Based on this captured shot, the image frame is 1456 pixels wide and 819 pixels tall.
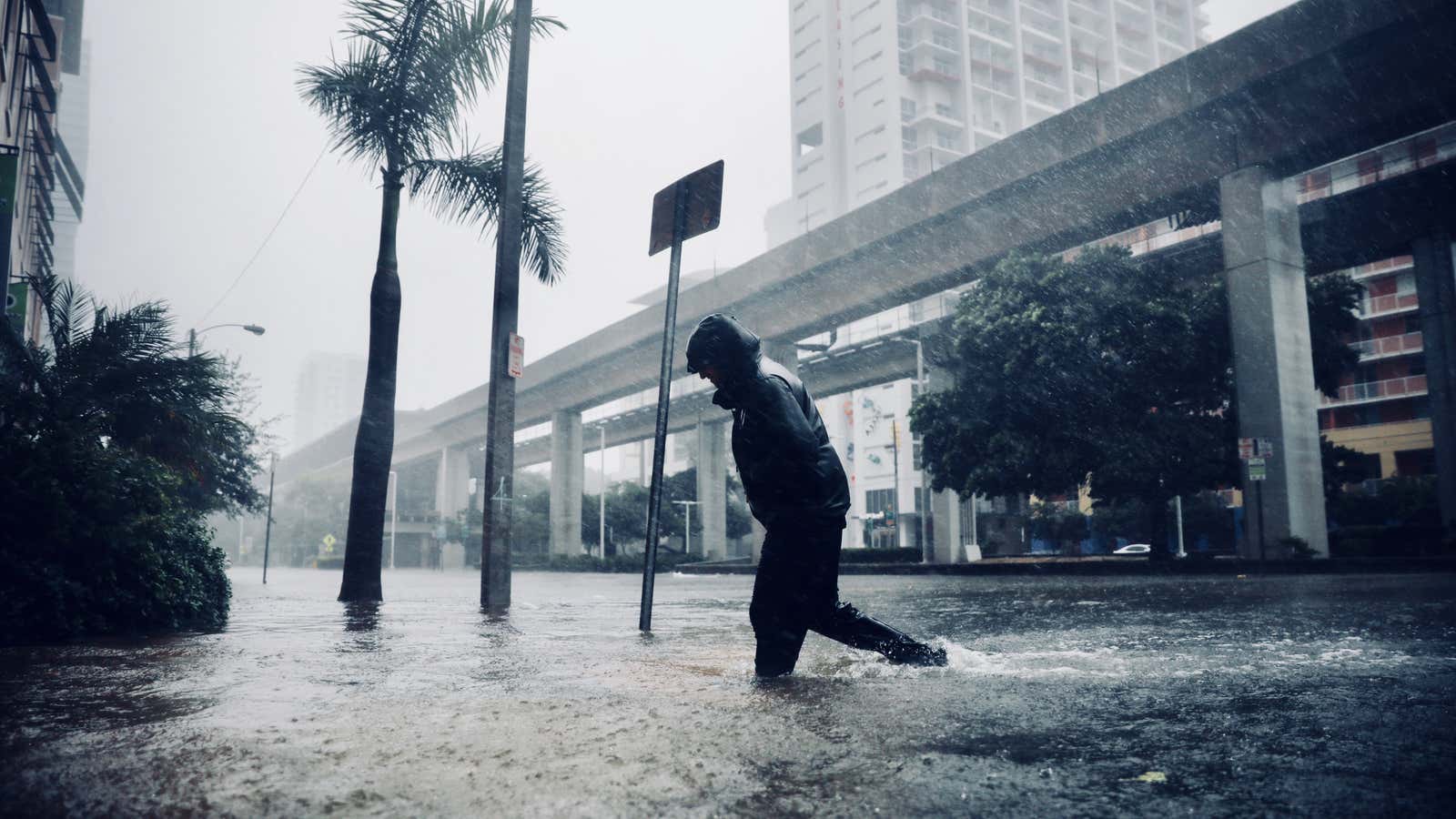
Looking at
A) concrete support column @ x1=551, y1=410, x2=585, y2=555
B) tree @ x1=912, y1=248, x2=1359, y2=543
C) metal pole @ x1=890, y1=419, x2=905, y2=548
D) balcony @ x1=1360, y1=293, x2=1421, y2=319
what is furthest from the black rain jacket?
balcony @ x1=1360, y1=293, x2=1421, y2=319

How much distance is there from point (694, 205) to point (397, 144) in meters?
6.64

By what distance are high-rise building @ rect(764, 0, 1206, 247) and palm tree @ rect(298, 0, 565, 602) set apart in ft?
232

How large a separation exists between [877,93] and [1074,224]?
63.2 meters

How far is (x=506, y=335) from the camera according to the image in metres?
9.52

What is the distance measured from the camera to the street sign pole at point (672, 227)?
6.45 m

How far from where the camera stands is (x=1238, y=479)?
954 inches

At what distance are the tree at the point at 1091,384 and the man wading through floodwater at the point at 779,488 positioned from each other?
770 inches

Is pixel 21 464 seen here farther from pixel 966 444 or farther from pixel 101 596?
pixel 966 444

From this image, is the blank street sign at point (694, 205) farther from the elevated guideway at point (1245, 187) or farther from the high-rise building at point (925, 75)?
the high-rise building at point (925, 75)

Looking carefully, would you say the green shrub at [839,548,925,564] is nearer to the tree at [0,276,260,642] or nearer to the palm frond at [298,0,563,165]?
the palm frond at [298,0,563,165]

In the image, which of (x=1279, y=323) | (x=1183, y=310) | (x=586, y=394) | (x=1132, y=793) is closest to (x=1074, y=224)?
(x=1183, y=310)

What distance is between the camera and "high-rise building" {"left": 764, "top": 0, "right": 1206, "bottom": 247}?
81.9 meters

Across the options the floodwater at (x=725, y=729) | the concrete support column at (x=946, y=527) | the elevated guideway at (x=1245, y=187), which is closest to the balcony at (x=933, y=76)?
the elevated guideway at (x=1245, y=187)

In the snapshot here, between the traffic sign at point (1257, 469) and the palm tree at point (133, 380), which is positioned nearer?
the palm tree at point (133, 380)
